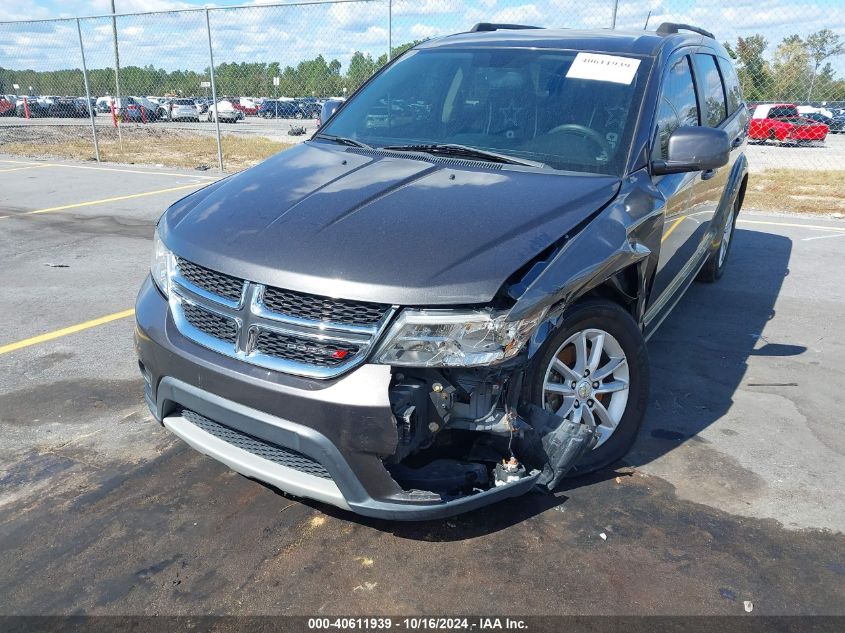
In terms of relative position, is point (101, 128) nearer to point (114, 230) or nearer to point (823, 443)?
point (114, 230)

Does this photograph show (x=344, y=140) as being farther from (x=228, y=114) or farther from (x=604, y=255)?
(x=228, y=114)

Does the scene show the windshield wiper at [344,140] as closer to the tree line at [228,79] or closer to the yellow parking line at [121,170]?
the tree line at [228,79]

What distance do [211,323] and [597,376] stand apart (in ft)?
5.38

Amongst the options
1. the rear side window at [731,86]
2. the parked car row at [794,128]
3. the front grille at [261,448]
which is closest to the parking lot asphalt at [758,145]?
the parked car row at [794,128]

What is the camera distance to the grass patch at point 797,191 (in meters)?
10.5

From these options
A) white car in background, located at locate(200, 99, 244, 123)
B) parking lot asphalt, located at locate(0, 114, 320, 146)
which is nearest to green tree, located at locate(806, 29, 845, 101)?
parking lot asphalt, located at locate(0, 114, 320, 146)

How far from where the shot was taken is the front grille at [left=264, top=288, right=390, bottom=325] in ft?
7.76

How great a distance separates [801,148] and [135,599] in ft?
83.7

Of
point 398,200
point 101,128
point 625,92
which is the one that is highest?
point 625,92

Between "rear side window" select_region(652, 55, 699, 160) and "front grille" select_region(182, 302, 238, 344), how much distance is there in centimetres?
218

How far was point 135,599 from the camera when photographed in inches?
97.9

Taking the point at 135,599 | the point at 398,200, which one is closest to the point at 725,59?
the point at 398,200

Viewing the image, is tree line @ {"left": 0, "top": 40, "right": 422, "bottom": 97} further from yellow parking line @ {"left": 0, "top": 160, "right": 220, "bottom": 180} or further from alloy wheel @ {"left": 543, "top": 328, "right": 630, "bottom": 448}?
alloy wheel @ {"left": 543, "top": 328, "right": 630, "bottom": 448}

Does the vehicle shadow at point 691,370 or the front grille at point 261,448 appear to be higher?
the front grille at point 261,448
